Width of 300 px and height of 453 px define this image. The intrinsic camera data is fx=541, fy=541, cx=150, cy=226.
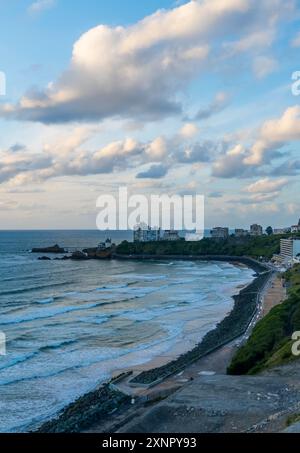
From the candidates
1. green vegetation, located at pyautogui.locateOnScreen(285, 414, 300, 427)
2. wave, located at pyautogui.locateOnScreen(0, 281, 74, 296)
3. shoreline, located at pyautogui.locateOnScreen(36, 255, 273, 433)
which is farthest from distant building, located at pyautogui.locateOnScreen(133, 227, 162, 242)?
green vegetation, located at pyautogui.locateOnScreen(285, 414, 300, 427)

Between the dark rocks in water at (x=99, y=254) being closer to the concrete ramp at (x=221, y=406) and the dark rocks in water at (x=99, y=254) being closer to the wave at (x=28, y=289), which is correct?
the wave at (x=28, y=289)

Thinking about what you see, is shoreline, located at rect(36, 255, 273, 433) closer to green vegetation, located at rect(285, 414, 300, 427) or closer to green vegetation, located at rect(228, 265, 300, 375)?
green vegetation, located at rect(228, 265, 300, 375)

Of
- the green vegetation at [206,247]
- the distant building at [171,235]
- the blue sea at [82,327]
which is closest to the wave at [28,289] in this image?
the blue sea at [82,327]

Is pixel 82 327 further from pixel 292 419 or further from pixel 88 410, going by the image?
pixel 292 419

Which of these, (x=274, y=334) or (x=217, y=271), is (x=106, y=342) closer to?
(x=274, y=334)

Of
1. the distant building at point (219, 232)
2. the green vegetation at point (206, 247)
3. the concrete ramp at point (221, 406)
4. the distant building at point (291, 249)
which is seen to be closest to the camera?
the concrete ramp at point (221, 406)

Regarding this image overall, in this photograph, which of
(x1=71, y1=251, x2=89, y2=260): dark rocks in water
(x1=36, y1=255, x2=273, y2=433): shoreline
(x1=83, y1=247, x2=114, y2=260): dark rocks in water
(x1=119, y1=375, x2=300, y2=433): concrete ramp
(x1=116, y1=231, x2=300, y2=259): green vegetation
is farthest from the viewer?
(x1=83, y1=247, x2=114, y2=260): dark rocks in water
